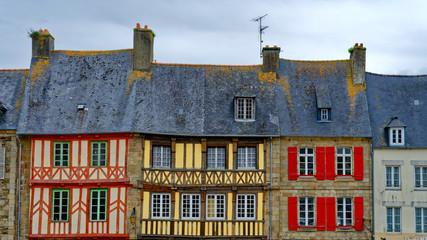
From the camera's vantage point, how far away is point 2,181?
23234mm

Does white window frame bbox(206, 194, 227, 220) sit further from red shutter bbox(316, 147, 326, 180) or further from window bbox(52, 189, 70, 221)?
window bbox(52, 189, 70, 221)

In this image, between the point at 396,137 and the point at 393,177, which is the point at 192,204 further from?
the point at 396,137

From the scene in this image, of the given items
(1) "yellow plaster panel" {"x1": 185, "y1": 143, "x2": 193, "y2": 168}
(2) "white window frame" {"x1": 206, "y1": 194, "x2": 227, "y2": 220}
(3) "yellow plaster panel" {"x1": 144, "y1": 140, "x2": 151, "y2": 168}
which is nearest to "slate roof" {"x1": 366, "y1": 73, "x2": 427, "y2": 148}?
(2) "white window frame" {"x1": 206, "y1": 194, "x2": 227, "y2": 220}

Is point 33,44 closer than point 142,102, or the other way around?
point 142,102

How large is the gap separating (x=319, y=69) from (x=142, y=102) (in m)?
7.81

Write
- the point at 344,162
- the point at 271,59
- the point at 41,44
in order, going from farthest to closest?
1. the point at 41,44
2. the point at 271,59
3. the point at 344,162

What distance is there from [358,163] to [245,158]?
4461 mm

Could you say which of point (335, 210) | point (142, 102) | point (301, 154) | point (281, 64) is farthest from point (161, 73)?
point (335, 210)

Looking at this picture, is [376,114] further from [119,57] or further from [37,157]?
[37,157]

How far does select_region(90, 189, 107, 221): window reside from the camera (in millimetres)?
22844

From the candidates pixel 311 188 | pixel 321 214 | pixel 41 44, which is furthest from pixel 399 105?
pixel 41 44

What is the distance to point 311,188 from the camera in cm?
2347

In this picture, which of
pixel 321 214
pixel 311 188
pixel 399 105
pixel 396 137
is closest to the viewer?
pixel 321 214

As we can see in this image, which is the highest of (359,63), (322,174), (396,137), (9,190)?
(359,63)
